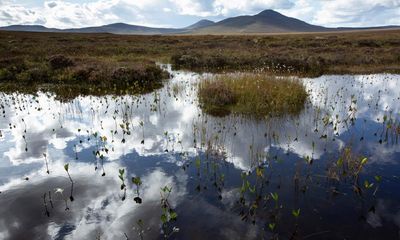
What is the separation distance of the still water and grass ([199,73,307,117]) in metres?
0.97

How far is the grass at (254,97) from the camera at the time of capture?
14.3m

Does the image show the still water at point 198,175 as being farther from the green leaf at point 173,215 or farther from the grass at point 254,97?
the grass at point 254,97

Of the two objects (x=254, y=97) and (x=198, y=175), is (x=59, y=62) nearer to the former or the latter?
(x=254, y=97)

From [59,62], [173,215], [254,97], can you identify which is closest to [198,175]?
[173,215]

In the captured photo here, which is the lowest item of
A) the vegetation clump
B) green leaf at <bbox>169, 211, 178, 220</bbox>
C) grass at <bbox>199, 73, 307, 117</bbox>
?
green leaf at <bbox>169, 211, 178, 220</bbox>

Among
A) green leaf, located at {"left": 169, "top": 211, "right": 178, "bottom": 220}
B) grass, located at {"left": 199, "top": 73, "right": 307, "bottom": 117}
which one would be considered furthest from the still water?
grass, located at {"left": 199, "top": 73, "right": 307, "bottom": 117}

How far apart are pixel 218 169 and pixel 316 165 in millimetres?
2797

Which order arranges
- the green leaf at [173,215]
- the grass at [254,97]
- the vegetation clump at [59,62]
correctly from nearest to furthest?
the green leaf at [173,215] < the grass at [254,97] < the vegetation clump at [59,62]

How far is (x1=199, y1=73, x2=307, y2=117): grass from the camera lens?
563 inches

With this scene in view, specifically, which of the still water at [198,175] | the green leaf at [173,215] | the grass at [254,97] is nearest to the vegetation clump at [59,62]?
the still water at [198,175]

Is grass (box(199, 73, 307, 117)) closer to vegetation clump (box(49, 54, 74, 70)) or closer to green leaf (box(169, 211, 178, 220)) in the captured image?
green leaf (box(169, 211, 178, 220))

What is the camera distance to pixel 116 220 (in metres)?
6.61

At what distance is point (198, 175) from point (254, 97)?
26.1 feet

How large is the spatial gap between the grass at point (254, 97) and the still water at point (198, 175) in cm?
97
